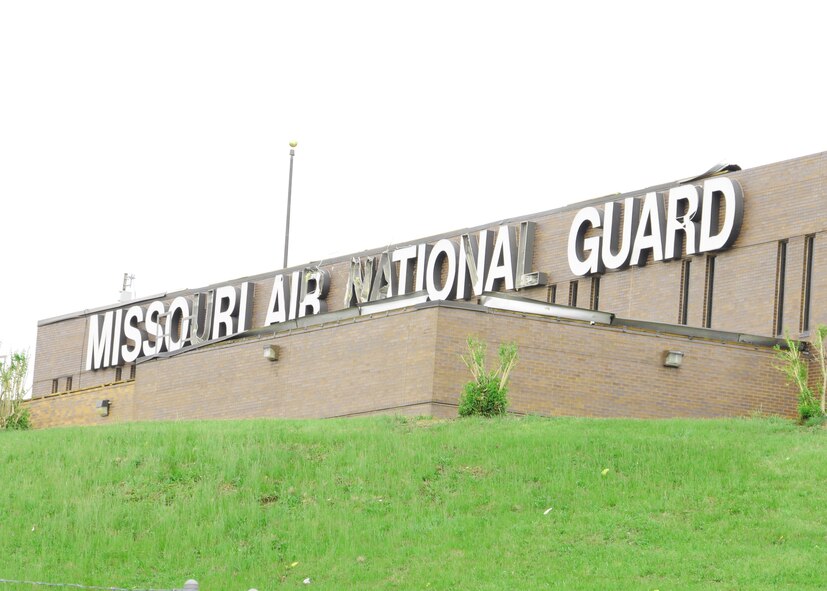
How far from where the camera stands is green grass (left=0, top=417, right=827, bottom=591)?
74.5 feet

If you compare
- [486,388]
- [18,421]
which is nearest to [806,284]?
[486,388]

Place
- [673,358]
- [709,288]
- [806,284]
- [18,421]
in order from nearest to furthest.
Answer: [673,358] < [806,284] < [709,288] < [18,421]

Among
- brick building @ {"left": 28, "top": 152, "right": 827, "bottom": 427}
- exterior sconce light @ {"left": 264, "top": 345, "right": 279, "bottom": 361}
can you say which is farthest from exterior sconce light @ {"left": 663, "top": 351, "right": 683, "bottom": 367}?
exterior sconce light @ {"left": 264, "top": 345, "right": 279, "bottom": 361}

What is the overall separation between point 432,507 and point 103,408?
2149 cm

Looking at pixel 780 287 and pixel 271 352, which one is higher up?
pixel 780 287

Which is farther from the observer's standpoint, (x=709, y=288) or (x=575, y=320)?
(x=709, y=288)

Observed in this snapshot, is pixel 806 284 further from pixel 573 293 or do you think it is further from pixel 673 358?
pixel 573 293

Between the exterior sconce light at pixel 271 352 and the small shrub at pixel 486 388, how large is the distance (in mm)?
6837

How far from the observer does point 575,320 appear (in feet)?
116

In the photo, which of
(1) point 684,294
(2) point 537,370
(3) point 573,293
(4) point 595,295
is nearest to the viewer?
(2) point 537,370

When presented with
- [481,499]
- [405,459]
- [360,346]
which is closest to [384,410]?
[360,346]

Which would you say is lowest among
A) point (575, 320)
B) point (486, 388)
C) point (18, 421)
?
point (18, 421)

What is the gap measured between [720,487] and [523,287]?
54.7 feet

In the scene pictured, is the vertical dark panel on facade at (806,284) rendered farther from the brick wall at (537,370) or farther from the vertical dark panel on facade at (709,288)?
the vertical dark panel on facade at (709,288)
